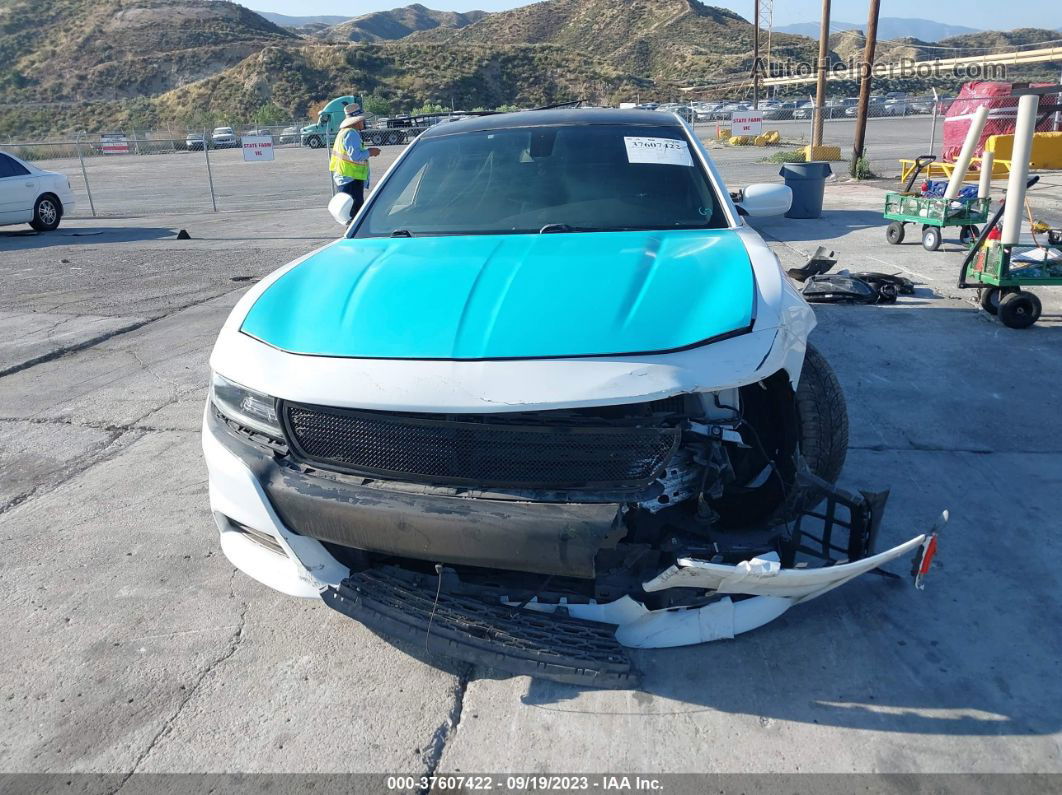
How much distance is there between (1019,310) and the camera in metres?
6.36

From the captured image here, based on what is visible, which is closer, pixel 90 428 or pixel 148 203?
pixel 90 428

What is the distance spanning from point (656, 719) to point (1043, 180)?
59.4ft

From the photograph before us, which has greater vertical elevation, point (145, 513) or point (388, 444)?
point (388, 444)

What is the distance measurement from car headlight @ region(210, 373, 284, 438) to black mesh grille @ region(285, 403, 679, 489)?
0.21m

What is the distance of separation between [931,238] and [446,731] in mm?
9230

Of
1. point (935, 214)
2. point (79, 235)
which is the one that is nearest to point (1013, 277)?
point (935, 214)

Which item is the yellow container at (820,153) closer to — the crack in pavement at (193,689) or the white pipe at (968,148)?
the white pipe at (968,148)

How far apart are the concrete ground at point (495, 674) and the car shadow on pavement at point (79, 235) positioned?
9.45 meters

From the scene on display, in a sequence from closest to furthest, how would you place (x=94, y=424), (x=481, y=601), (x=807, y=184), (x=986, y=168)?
1. (x=481, y=601)
2. (x=94, y=424)
3. (x=986, y=168)
4. (x=807, y=184)

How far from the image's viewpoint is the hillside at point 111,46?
73000 millimetres

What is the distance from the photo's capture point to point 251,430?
8.88 ft

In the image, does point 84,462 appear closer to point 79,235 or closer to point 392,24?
point 79,235

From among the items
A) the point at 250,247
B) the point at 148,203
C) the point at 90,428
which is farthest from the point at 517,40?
the point at 90,428

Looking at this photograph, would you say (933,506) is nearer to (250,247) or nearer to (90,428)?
(90,428)
